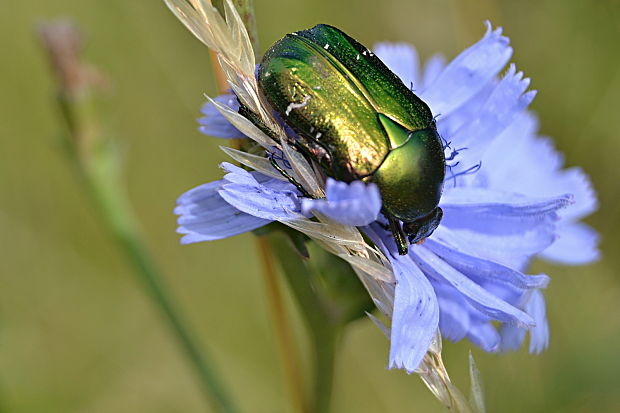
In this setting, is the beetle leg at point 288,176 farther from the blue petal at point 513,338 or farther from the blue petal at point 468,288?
the blue petal at point 513,338

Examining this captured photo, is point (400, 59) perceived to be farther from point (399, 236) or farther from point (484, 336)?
point (484, 336)

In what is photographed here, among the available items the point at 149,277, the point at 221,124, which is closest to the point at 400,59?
the point at 221,124

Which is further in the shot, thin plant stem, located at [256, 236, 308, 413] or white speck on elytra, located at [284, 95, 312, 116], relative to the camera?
thin plant stem, located at [256, 236, 308, 413]

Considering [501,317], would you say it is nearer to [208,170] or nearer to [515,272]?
[515,272]

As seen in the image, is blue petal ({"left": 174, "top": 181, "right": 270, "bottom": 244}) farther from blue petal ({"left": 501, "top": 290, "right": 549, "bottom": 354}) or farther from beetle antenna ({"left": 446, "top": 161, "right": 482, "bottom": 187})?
blue petal ({"left": 501, "top": 290, "right": 549, "bottom": 354})

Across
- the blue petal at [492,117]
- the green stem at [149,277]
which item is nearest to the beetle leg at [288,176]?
the blue petal at [492,117]

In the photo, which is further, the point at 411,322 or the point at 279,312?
the point at 279,312

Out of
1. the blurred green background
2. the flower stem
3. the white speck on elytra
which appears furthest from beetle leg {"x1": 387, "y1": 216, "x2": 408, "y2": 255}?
the blurred green background
